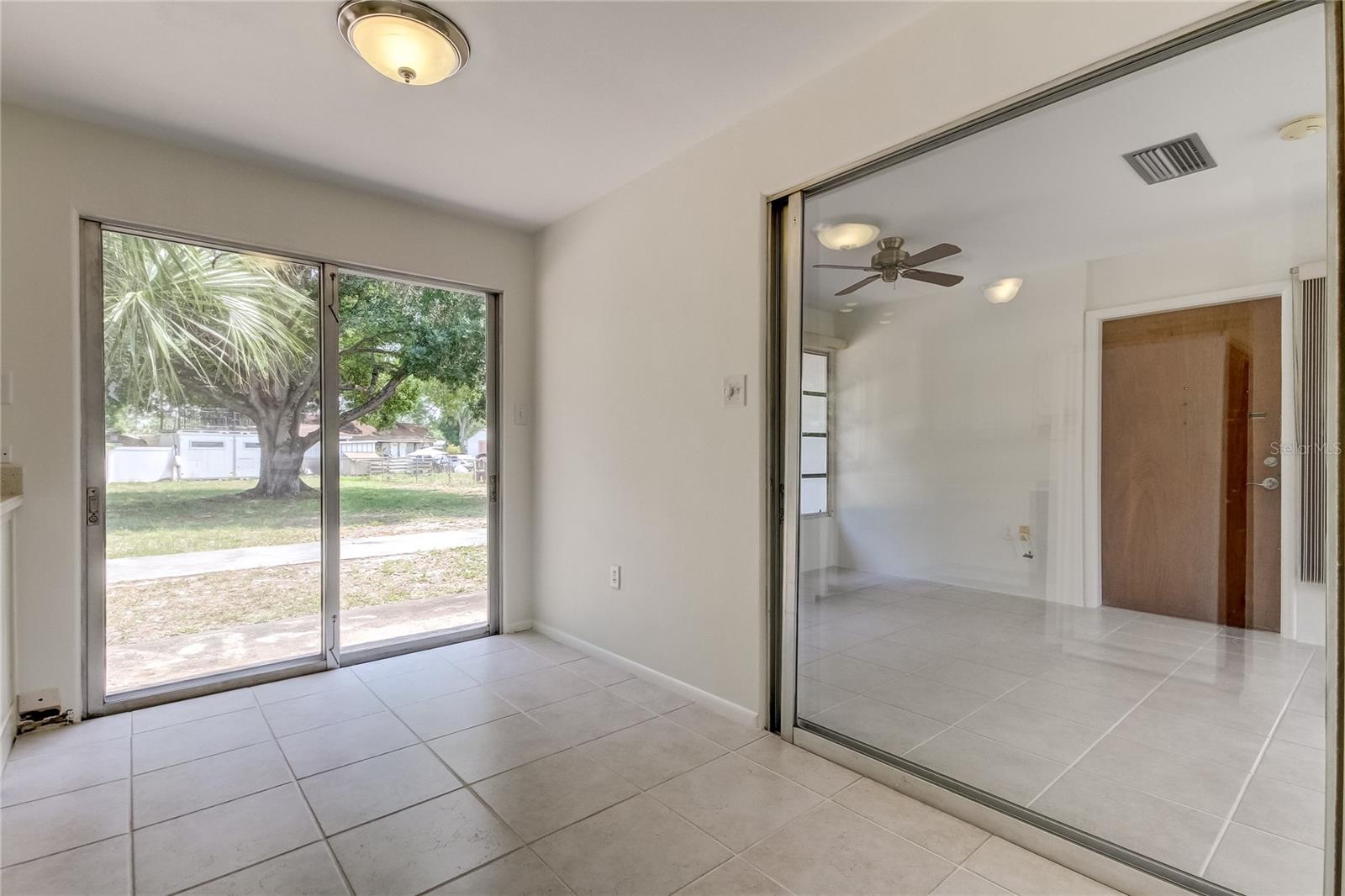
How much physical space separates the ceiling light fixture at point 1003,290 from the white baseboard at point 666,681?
6.22ft

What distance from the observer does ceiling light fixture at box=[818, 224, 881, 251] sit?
2.35m

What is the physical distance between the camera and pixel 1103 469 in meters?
1.80

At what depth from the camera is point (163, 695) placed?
2930 millimetres

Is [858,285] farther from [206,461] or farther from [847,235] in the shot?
[206,461]

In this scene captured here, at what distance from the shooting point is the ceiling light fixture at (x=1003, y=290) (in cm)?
194

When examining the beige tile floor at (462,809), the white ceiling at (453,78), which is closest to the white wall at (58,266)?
the white ceiling at (453,78)

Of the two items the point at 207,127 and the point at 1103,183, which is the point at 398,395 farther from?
the point at 1103,183

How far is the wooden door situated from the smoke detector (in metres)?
0.39

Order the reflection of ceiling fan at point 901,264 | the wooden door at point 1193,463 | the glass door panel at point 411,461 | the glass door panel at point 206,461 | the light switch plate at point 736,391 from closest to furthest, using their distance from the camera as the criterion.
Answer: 1. the wooden door at point 1193,463
2. the reflection of ceiling fan at point 901,264
3. the light switch plate at point 736,391
4. the glass door panel at point 206,461
5. the glass door panel at point 411,461

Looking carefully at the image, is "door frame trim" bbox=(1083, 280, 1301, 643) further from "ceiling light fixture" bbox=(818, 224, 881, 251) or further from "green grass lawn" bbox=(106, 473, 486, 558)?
"green grass lawn" bbox=(106, 473, 486, 558)

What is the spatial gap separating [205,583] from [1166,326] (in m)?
4.10

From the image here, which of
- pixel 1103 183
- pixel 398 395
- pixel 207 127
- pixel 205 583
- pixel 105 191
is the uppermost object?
pixel 207 127

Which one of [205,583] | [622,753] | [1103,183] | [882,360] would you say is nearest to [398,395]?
[205,583]

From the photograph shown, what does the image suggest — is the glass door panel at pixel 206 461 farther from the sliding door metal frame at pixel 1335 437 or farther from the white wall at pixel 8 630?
the sliding door metal frame at pixel 1335 437
